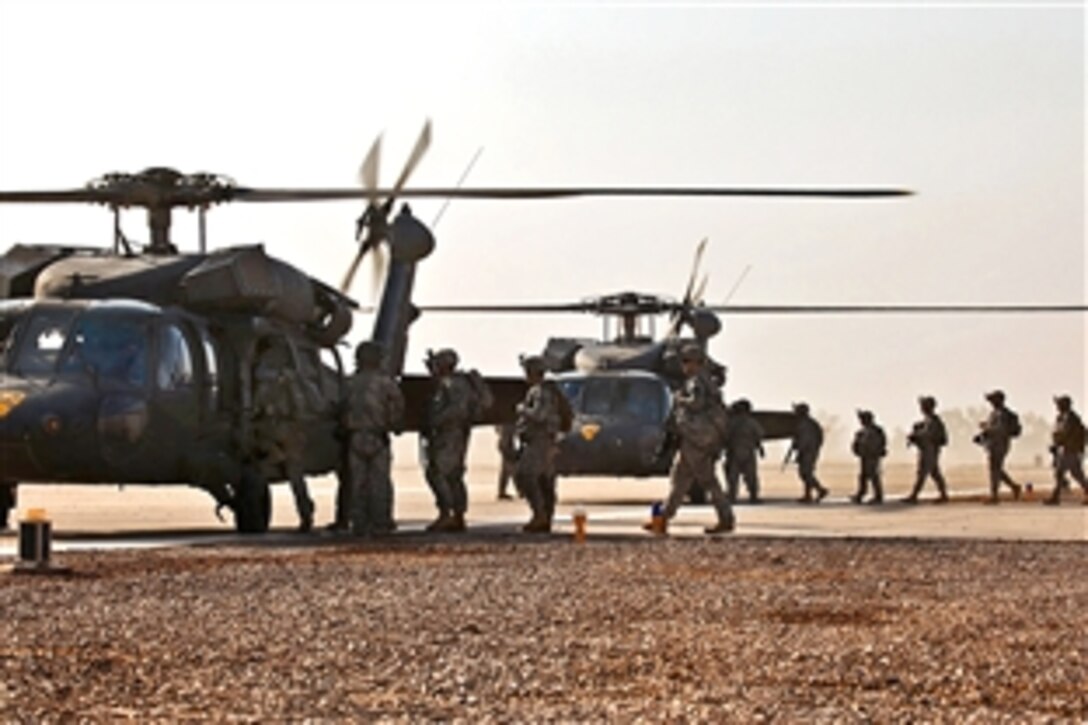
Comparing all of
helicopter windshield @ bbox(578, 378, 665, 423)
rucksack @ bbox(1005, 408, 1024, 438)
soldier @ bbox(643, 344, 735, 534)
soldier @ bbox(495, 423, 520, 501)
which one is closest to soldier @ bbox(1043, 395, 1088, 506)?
rucksack @ bbox(1005, 408, 1024, 438)

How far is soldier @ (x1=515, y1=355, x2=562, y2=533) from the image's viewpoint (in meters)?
19.3

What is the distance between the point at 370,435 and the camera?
18750 millimetres

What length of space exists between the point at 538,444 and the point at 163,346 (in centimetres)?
332

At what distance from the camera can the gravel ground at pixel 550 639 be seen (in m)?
7.21

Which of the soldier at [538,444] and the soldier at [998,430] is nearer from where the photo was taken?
the soldier at [538,444]

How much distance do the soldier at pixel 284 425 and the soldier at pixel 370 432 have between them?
82 cm

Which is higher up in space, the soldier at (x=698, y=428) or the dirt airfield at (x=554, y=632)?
the soldier at (x=698, y=428)

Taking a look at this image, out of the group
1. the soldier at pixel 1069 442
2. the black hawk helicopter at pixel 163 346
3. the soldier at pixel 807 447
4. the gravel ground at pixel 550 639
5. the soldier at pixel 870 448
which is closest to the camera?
the gravel ground at pixel 550 639

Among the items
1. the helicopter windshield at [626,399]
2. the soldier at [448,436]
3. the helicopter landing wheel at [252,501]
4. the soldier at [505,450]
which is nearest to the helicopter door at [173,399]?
the helicopter landing wheel at [252,501]

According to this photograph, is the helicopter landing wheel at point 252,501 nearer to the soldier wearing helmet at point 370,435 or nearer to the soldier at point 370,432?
the soldier wearing helmet at point 370,435

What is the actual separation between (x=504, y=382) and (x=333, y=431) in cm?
552

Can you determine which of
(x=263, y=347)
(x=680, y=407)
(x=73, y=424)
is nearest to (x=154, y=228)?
(x=263, y=347)

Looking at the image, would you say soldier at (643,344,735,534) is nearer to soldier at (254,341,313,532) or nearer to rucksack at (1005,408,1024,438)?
soldier at (254,341,313,532)

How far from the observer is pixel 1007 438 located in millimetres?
30125
